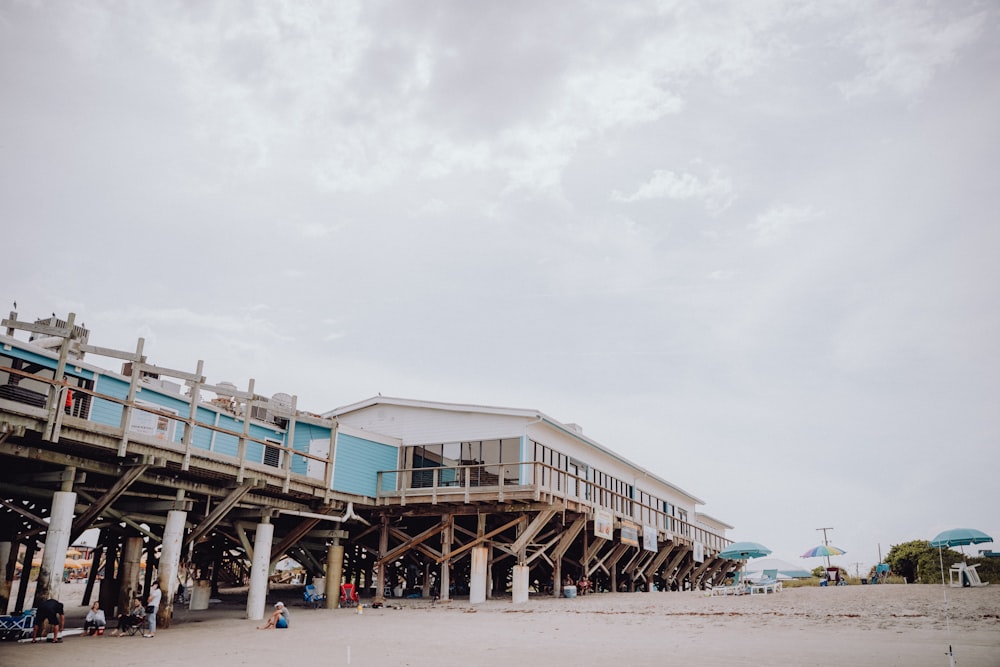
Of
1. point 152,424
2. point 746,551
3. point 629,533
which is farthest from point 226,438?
point 746,551

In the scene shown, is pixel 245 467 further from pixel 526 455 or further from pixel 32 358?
pixel 526 455

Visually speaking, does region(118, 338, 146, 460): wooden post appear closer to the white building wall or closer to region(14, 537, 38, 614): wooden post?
region(14, 537, 38, 614): wooden post

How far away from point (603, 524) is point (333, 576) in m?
9.88

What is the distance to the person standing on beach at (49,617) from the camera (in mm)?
13016

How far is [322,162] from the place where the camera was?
23.4 metres

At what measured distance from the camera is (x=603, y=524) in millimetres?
26203

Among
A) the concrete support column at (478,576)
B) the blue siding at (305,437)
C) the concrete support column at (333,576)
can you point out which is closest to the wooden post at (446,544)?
the concrete support column at (478,576)

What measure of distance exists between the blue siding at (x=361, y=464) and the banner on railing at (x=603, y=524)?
7.50 metres

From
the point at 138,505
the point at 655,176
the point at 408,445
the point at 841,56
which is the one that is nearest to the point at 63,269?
the point at 138,505

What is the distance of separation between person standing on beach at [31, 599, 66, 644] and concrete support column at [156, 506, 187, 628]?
299 centimetres

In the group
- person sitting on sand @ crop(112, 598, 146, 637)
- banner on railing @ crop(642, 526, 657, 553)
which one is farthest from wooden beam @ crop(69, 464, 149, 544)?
banner on railing @ crop(642, 526, 657, 553)

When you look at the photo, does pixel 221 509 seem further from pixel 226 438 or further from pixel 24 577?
pixel 24 577

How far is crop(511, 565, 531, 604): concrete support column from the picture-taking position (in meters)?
21.6

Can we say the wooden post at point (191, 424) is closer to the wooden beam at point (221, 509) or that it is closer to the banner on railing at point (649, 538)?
the wooden beam at point (221, 509)
